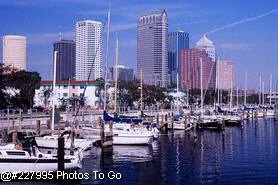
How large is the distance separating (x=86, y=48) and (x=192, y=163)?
141185 millimetres

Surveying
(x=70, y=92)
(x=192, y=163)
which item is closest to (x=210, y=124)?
(x=192, y=163)

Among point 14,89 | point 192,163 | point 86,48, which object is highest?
point 86,48

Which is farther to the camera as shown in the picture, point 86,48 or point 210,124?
point 86,48

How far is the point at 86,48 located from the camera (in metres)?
178

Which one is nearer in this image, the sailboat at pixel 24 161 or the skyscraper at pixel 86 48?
the sailboat at pixel 24 161

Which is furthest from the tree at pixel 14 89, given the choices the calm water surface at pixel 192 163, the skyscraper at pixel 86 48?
the skyscraper at pixel 86 48

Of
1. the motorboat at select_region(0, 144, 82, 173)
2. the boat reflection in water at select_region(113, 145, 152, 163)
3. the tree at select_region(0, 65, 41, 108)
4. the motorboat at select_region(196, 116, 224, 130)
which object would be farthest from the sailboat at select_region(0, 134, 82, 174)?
the motorboat at select_region(196, 116, 224, 130)

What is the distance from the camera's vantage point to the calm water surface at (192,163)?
110 ft

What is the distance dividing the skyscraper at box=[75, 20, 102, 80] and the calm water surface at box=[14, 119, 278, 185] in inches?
3938

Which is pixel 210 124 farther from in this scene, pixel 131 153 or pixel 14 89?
pixel 14 89

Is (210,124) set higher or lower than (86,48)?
lower

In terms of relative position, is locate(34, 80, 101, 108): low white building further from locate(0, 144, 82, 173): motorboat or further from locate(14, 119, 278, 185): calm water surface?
locate(0, 144, 82, 173): motorboat

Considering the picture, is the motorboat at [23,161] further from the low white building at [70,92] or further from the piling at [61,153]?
the low white building at [70,92]

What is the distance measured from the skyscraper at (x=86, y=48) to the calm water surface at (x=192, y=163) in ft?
328
